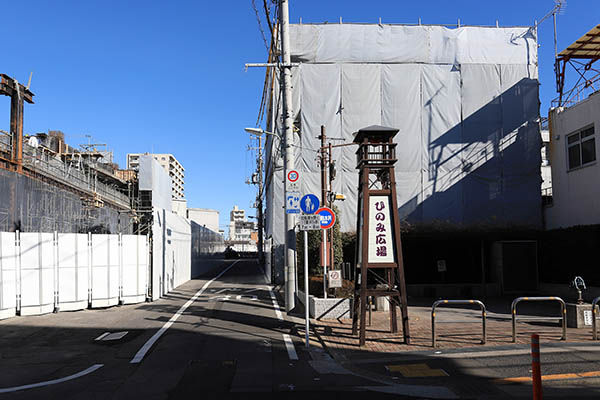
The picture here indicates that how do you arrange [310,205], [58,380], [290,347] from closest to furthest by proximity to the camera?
[58,380] < [290,347] < [310,205]

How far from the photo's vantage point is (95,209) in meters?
26.6

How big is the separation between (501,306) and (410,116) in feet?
48.1

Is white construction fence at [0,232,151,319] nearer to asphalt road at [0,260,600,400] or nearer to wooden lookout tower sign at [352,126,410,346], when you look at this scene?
asphalt road at [0,260,600,400]

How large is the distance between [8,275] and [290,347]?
353 inches

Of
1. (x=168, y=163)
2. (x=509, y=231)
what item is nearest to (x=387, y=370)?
(x=509, y=231)

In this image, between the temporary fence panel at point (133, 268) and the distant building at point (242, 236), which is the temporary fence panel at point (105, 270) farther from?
the distant building at point (242, 236)

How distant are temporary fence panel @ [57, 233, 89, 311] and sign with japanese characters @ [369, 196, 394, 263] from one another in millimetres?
10074

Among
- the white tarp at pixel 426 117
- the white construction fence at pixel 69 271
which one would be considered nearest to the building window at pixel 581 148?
the white tarp at pixel 426 117

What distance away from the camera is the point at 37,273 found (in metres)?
14.4

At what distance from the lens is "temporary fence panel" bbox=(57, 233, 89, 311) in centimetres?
1512

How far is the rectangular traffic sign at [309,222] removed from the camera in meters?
10.6

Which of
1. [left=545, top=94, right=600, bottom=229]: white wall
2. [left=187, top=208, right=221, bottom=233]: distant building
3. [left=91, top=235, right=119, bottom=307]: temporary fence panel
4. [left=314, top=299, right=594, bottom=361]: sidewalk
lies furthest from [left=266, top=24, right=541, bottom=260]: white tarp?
[left=187, top=208, right=221, bottom=233]: distant building

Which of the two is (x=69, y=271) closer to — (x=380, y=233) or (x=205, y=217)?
(x=380, y=233)

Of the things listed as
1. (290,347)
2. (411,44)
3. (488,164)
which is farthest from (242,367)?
(411,44)
